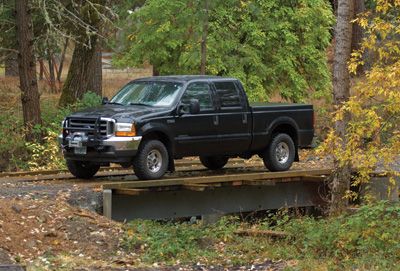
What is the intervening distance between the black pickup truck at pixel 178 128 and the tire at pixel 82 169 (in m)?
0.02

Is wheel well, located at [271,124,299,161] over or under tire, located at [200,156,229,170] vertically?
over

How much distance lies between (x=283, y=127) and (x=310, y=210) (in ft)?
8.31

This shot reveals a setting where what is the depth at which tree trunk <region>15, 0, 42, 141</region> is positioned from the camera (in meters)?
25.9

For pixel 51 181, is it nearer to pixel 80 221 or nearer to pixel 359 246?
pixel 80 221

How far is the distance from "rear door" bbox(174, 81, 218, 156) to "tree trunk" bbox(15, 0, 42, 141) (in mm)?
7935

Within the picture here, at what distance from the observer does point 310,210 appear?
877 inches

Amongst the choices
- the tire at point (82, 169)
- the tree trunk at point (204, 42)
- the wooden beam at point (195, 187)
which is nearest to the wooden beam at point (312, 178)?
the wooden beam at point (195, 187)

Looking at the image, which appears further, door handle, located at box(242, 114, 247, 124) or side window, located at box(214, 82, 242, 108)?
door handle, located at box(242, 114, 247, 124)

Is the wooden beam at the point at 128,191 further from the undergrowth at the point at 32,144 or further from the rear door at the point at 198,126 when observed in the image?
the undergrowth at the point at 32,144

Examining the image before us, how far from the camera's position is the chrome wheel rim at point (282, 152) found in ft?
67.9

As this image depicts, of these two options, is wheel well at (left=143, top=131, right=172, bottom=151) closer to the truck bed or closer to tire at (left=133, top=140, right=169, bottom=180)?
tire at (left=133, top=140, right=169, bottom=180)

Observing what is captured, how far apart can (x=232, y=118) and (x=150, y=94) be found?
1893 millimetres

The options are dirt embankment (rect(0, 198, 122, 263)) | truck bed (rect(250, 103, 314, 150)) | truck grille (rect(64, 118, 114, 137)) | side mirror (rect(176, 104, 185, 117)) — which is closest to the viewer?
dirt embankment (rect(0, 198, 122, 263))

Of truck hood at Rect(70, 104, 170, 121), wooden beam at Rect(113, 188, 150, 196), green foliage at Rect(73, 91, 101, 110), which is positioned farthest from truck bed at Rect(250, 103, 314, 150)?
green foliage at Rect(73, 91, 101, 110)
